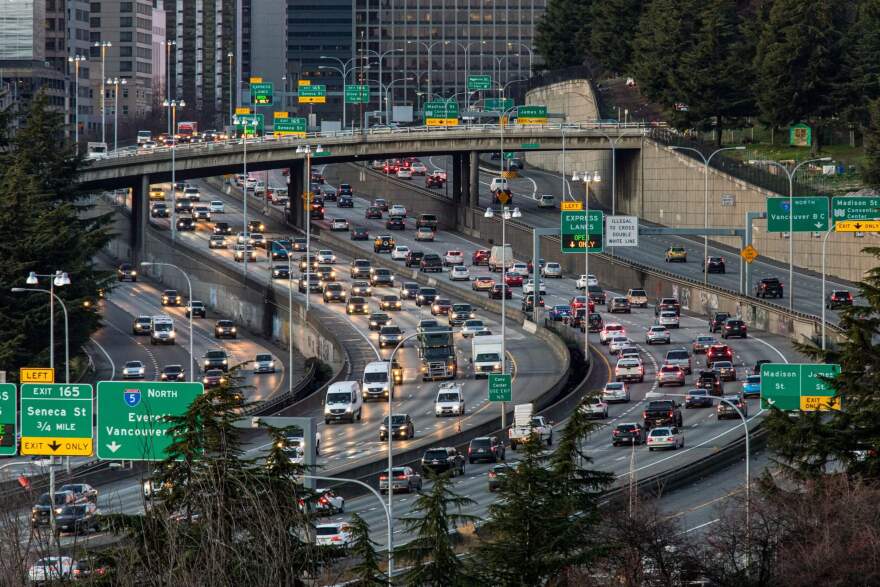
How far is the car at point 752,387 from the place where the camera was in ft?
272

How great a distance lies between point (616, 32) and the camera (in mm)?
182750

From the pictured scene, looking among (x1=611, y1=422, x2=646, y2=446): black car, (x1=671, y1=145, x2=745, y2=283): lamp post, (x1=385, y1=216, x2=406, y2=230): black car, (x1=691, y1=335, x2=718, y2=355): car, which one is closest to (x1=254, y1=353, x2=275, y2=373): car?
(x1=691, y1=335, x2=718, y2=355): car

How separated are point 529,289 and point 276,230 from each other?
39.2m

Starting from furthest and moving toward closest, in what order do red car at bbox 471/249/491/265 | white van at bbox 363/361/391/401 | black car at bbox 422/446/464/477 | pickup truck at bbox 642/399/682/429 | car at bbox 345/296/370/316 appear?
red car at bbox 471/249/491/265 → car at bbox 345/296/370/316 → white van at bbox 363/361/391/401 → pickup truck at bbox 642/399/682/429 → black car at bbox 422/446/464/477

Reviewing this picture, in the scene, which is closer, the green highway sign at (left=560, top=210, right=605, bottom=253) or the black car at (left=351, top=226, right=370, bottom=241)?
the green highway sign at (left=560, top=210, right=605, bottom=253)

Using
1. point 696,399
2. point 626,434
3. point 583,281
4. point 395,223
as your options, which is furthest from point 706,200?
point 626,434

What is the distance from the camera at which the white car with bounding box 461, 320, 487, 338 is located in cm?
10544

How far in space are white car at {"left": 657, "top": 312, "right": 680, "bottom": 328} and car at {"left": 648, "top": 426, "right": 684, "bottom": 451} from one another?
33.5 metres

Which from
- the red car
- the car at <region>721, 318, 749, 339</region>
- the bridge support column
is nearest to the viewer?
the car at <region>721, 318, 749, 339</region>

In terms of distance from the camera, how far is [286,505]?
31.5m

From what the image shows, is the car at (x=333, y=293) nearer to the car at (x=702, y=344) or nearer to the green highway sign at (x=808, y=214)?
the car at (x=702, y=344)

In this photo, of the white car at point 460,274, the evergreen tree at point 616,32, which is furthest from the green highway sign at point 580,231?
the evergreen tree at point 616,32

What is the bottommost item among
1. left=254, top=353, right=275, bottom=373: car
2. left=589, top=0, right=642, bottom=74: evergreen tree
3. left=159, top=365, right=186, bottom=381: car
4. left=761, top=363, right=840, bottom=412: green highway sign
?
left=254, top=353, right=275, bottom=373: car

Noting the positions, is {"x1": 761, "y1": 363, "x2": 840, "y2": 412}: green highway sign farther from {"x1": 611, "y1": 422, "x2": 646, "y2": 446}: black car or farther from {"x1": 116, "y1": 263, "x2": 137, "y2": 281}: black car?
{"x1": 116, "y1": 263, "x2": 137, "y2": 281}: black car
